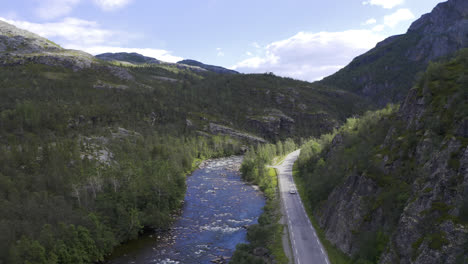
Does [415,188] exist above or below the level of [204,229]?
above

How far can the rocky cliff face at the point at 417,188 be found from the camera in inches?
950

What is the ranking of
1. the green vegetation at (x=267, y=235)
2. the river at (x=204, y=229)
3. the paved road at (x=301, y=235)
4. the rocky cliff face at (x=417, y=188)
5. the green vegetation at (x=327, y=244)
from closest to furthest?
the rocky cliff face at (x=417, y=188)
the green vegetation at (x=327, y=244)
the paved road at (x=301, y=235)
the green vegetation at (x=267, y=235)
the river at (x=204, y=229)

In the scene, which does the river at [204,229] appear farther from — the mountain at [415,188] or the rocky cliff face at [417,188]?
the rocky cliff face at [417,188]

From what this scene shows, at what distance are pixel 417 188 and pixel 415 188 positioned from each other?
30 centimetres

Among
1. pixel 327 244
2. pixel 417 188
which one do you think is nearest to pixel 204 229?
pixel 327 244

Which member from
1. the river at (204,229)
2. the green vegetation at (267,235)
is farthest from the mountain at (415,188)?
the river at (204,229)

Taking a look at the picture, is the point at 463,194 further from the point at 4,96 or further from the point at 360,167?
the point at 4,96

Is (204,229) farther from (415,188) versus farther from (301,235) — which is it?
(415,188)

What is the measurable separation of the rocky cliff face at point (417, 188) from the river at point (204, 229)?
62.5 ft

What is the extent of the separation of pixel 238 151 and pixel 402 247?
161674 mm

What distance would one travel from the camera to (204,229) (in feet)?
198

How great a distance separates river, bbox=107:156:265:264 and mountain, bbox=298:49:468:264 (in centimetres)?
1856

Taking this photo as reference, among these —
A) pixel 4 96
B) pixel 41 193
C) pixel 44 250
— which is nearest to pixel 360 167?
pixel 44 250

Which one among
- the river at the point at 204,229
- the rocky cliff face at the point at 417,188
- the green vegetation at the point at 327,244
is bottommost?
the river at the point at 204,229
